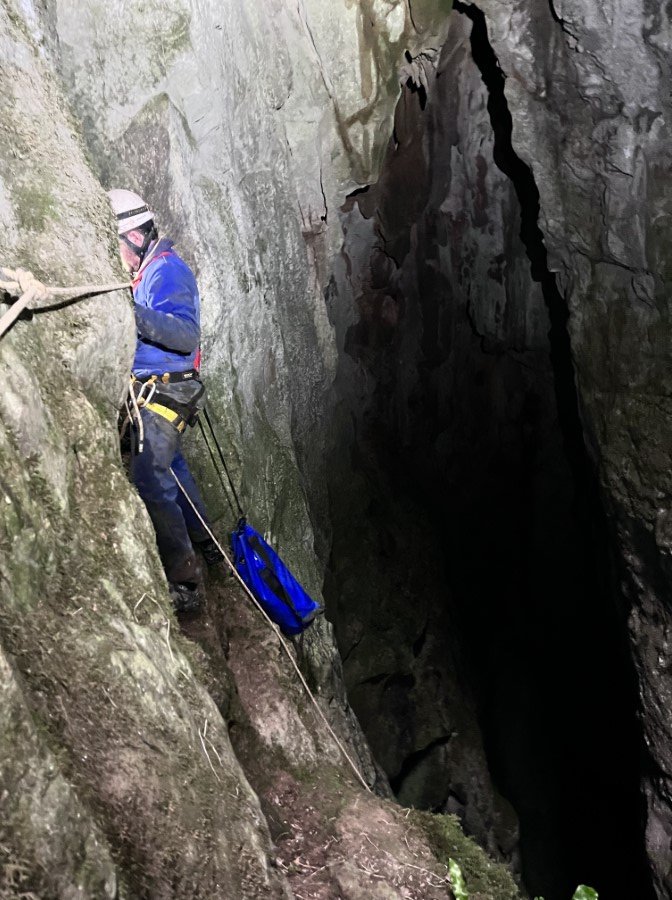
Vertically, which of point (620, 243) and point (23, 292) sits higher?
point (23, 292)

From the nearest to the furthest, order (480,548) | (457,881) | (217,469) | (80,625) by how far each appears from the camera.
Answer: (80,625) → (457,881) → (217,469) → (480,548)

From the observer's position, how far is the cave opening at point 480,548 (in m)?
8.39

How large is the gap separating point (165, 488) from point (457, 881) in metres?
2.18

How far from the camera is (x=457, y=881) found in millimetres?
3119

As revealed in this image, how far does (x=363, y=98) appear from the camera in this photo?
22.7 feet

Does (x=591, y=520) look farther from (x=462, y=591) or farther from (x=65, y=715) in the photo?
(x=65, y=715)

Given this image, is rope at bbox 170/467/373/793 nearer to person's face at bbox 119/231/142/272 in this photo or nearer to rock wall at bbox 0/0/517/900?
rock wall at bbox 0/0/517/900

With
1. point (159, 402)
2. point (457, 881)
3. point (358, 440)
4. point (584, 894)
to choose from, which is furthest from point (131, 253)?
point (358, 440)

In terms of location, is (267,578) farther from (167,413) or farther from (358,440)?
(358,440)

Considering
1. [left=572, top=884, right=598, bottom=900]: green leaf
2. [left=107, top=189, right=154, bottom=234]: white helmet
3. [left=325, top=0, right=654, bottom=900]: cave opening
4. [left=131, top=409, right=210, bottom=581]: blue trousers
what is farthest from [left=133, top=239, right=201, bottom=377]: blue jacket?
[left=325, top=0, right=654, bottom=900]: cave opening

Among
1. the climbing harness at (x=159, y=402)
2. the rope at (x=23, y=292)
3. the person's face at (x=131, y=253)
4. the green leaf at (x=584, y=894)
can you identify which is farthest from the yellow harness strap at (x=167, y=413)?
the green leaf at (x=584, y=894)

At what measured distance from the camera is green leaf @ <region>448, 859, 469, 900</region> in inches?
121

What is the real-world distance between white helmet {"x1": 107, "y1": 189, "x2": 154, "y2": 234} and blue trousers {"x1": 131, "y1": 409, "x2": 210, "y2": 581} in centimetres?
92

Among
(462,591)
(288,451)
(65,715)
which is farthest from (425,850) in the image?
(462,591)
